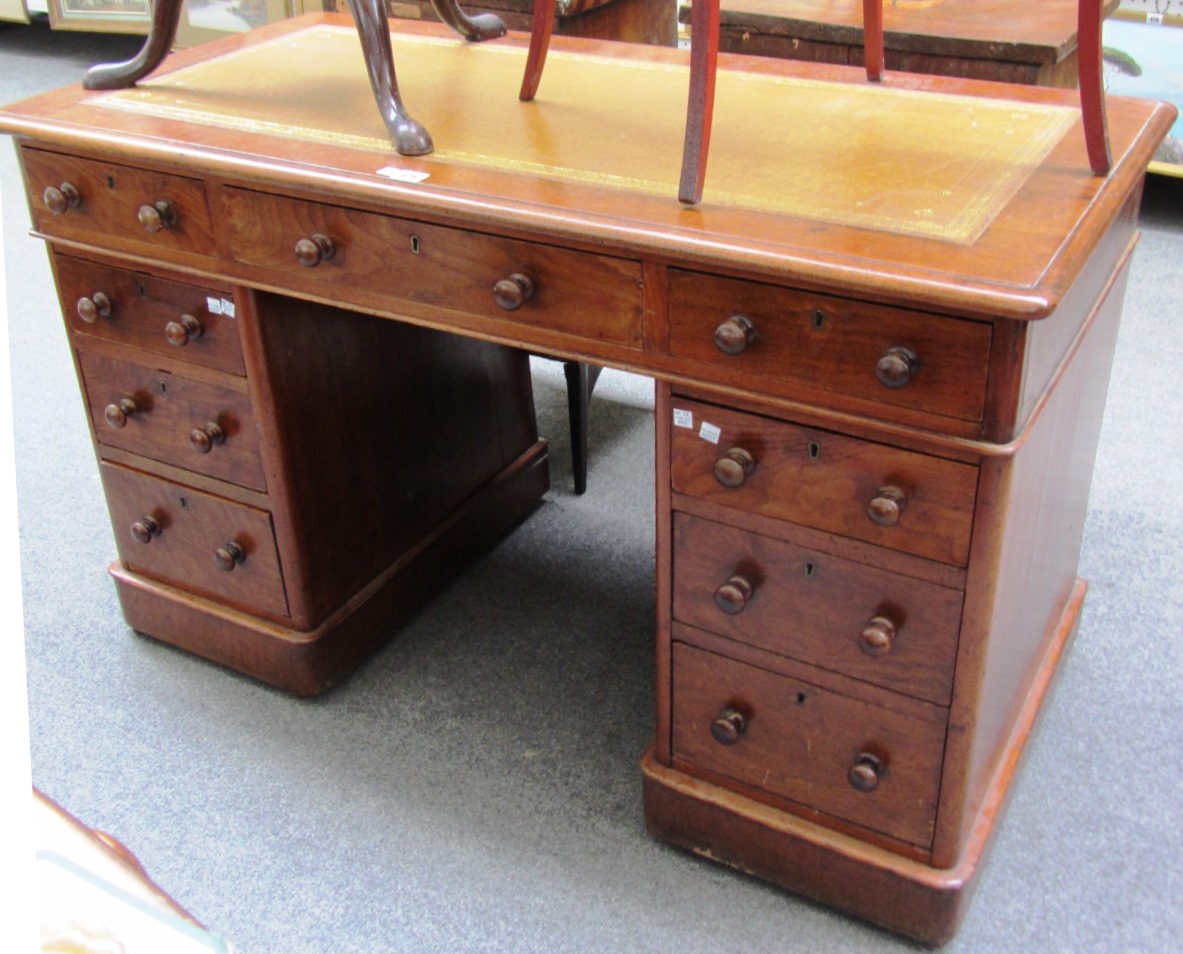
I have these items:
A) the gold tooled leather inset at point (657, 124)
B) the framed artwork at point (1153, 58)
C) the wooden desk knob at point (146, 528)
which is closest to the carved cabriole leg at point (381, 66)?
the gold tooled leather inset at point (657, 124)

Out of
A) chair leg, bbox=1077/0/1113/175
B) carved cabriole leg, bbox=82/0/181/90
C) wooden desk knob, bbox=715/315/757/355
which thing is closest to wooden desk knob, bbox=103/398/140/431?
carved cabriole leg, bbox=82/0/181/90

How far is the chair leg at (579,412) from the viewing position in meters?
2.40

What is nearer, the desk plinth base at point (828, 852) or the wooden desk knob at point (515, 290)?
the wooden desk knob at point (515, 290)

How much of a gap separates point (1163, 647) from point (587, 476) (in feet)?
3.76

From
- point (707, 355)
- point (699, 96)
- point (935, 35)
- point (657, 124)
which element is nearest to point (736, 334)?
point (707, 355)

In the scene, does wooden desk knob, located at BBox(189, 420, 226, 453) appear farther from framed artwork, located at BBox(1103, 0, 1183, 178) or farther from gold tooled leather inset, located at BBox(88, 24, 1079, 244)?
framed artwork, located at BBox(1103, 0, 1183, 178)

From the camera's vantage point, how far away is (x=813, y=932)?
5.24ft

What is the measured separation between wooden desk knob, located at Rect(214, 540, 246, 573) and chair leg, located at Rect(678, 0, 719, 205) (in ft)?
3.22

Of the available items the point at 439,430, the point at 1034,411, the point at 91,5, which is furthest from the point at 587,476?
the point at 91,5

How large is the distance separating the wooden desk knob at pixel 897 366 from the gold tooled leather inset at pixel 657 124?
0.45 feet

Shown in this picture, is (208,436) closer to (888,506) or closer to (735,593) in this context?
(735,593)

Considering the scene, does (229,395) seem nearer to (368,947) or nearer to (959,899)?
(368,947)

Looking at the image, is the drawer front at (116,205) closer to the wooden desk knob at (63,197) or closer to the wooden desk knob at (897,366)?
the wooden desk knob at (63,197)

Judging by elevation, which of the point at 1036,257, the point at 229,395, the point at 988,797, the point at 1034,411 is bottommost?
the point at 988,797
